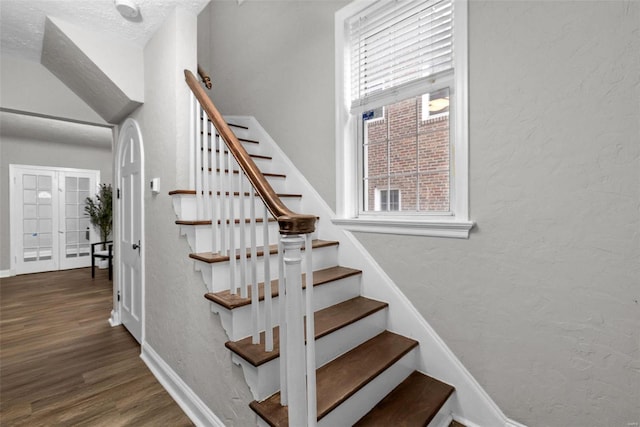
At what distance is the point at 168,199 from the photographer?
207cm

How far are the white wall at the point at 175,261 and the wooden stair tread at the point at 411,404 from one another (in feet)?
2.11

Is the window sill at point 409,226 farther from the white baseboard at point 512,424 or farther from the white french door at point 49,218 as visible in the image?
the white french door at point 49,218

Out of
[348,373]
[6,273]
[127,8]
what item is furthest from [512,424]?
[6,273]

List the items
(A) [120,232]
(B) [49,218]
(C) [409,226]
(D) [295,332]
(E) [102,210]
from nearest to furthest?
(D) [295,332] < (C) [409,226] < (A) [120,232] < (B) [49,218] < (E) [102,210]

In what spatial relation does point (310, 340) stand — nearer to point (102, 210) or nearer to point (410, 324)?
point (410, 324)

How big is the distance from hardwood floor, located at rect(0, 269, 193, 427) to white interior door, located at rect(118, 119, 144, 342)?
30 cm

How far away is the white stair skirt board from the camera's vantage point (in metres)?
1.63

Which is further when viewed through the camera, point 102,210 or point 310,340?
point 102,210

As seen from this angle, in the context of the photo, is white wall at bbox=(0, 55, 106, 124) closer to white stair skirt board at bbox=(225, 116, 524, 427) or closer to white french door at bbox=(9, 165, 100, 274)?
white stair skirt board at bbox=(225, 116, 524, 427)

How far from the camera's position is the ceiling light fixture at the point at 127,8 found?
1924mm

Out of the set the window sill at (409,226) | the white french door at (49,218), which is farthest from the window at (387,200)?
the white french door at (49,218)

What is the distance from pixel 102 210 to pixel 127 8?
5.84 m

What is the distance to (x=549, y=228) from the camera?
1.41 metres

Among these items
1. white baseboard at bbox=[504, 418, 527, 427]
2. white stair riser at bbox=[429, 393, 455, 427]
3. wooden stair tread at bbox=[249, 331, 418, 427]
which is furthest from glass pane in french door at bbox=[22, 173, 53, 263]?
white baseboard at bbox=[504, 418, 527, 427]
